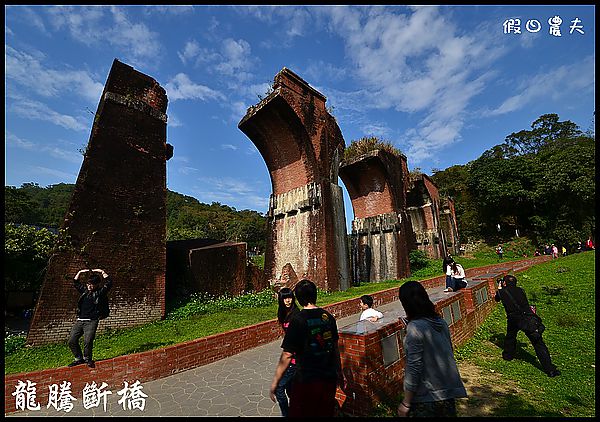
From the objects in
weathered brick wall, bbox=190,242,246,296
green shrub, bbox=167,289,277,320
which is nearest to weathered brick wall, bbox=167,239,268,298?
weathered brick wall, bbox=190,242,246,296

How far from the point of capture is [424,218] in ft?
83.9

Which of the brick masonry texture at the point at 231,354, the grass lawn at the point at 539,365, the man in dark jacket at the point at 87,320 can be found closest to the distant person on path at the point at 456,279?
the brick masonry texture at the point at 231,354

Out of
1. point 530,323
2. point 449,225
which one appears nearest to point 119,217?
point 530,323

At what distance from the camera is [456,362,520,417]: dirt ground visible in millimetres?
3664

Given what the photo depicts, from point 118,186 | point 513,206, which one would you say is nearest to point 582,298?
point 118,186

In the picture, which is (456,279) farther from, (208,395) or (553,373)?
(208,395)

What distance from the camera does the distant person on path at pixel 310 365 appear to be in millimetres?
2322

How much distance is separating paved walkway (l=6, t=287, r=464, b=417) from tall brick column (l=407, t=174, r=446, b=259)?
21.9m

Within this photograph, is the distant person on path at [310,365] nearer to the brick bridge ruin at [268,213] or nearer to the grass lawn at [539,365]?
the grass lawn at [539,365]

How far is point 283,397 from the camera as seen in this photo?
10.1 ft

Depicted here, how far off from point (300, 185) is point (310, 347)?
13.0 metres

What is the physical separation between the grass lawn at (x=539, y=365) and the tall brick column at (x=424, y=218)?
1546 centimetres

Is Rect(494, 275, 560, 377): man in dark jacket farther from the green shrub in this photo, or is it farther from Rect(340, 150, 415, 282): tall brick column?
Rect(340, 150, 415, 282): tall brick column

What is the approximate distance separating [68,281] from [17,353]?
1.73m
